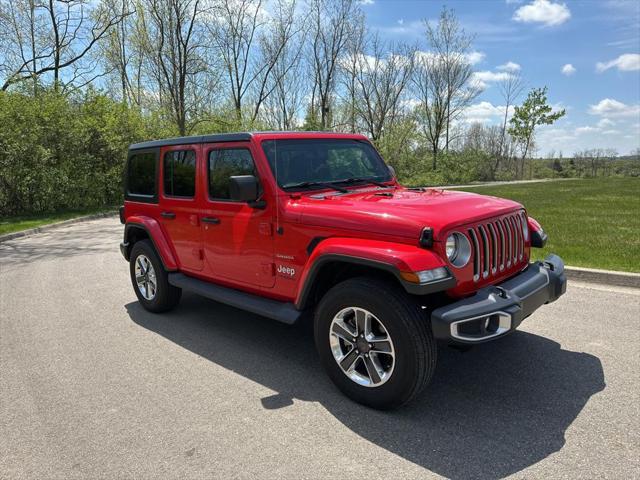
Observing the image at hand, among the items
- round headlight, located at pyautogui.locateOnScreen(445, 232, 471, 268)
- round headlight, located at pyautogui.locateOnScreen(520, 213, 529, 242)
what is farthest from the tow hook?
round headlight, located at pyautogui.locateOnScreen(520, 213, 529, 242)

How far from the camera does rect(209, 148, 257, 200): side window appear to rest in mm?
4180

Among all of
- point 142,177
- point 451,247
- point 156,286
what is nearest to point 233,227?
point 156,286

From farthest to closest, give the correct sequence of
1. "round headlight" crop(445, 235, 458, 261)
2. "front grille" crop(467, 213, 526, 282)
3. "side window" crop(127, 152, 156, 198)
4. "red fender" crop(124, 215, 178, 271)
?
"side window" crop(127, 152, 156, 198) → "red fender" crop(124, 215, 178, 271) → "front grille" crop(467, 213, 526, 282) → "round headlight" crop(445, 235, 458, 261)

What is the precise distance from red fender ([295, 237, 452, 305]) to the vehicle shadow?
2.83 feet

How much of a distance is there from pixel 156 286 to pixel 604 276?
574 cm

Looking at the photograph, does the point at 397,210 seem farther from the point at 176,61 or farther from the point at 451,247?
the point at 176,61

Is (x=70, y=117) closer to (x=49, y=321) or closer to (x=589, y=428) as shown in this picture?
(x=49, y=321)

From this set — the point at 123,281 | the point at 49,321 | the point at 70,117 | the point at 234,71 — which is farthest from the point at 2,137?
the point at 234,71

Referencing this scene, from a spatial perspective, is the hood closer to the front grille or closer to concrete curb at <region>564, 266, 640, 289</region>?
the front grille

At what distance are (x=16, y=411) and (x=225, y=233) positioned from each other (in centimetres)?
209

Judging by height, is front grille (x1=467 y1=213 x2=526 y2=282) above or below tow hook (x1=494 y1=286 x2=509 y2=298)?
above

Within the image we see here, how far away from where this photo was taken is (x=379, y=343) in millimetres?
3182

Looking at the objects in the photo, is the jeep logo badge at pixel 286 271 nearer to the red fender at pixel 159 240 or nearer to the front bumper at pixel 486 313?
the front bumper at pixel 486 313

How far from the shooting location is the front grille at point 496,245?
324 cm
